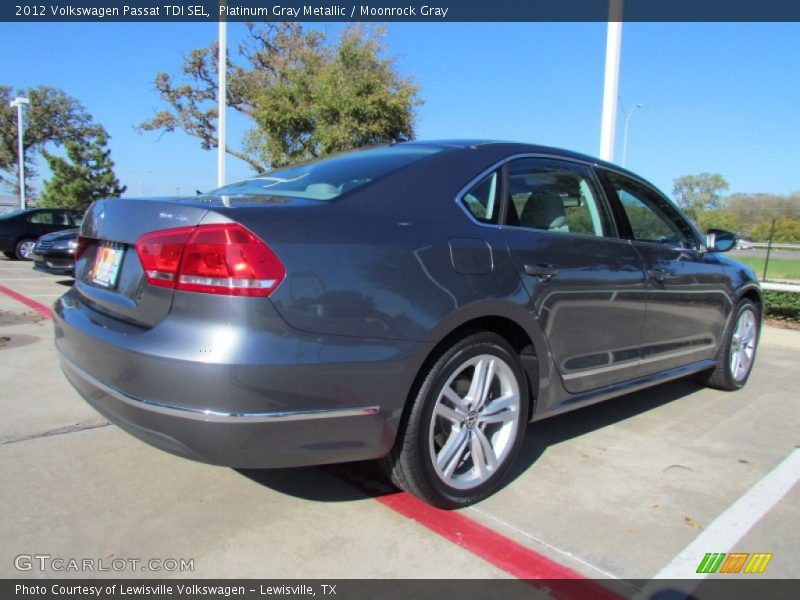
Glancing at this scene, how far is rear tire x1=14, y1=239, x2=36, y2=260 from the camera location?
15844 mm

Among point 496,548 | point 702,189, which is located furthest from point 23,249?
point 702,189

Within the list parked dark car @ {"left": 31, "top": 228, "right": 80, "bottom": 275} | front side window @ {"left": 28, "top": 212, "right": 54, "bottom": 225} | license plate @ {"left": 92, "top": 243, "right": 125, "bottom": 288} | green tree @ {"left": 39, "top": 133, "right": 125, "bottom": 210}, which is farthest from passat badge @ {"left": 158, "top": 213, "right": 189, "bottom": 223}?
green tree @ {"left": 39, "top": 133, "right": 125, "bottom": 210}

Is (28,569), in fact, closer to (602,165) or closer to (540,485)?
(540,485)

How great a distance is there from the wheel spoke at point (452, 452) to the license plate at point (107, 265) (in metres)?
1.53

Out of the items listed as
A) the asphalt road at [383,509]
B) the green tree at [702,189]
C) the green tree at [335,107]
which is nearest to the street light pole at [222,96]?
the green tree at [335,107]

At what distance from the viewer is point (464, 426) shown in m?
2.68

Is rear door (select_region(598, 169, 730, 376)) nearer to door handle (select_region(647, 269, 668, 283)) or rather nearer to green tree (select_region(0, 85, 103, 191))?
door handle (select_region(647, 269, 668, 283))

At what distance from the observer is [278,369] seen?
2047 millimetres

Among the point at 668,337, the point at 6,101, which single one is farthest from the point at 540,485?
the point at 6,101

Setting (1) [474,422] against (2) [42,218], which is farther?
(2) [42,218]

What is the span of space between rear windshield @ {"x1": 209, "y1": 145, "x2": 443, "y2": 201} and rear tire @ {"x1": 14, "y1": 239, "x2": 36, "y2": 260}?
1545 centimetres

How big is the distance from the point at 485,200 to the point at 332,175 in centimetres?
72

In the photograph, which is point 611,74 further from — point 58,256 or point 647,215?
point 58,256

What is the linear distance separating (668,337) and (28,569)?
355 centimetres
